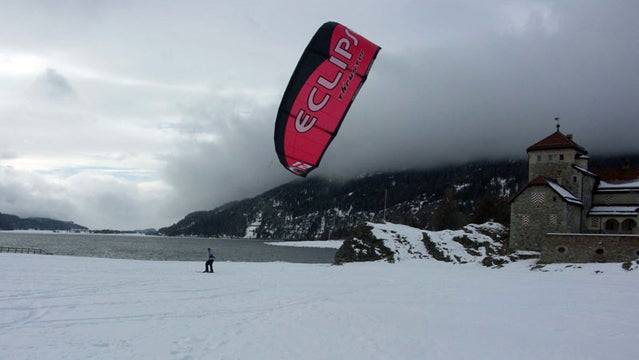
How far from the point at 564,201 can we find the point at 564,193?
3.62ft

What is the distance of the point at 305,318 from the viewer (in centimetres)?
1284

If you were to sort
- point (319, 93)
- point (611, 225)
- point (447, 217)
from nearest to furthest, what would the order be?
1. point (319, 93)
2. point (611, 225)
3. point (447, 217)

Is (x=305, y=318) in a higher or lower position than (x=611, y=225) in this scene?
lower

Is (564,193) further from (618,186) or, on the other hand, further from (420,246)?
(420,246)

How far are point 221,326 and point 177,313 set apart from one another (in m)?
2.31

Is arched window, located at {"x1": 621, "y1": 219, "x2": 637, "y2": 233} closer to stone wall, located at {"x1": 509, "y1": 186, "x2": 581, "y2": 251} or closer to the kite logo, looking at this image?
stone wall, located at {"x1": 509, "y1": 186, "x2": 581, "y2": 251}

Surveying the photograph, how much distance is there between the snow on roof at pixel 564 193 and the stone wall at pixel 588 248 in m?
5.04

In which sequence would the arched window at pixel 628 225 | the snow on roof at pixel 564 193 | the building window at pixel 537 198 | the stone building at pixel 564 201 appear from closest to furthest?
the snow on roof at pixel 564 193 < the stone building at pixel 564 201 < the building window at pixel 537 198 < the arched window at pixel 628 225

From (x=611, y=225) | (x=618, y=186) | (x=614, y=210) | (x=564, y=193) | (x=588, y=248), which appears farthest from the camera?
(x=618, y=186)

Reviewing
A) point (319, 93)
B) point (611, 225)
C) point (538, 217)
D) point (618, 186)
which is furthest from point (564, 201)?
point (319, 93)

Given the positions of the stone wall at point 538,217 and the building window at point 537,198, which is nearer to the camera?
the stone wall at point 538,217

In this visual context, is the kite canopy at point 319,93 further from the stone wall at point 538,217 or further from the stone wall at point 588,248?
the stone wall at point 538,217

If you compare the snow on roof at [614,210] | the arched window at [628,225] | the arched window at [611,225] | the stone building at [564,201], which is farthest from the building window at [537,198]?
the arched window at [628,225]

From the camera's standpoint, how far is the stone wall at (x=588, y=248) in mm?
29953
